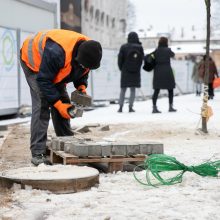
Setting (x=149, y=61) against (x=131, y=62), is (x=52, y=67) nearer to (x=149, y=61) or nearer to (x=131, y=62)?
(x=149, y=61)

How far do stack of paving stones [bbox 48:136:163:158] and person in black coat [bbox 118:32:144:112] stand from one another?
25.3 feet

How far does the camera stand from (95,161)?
17.7 feet

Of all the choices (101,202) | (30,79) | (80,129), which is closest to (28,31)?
(80,129)

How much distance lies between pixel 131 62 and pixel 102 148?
8.24 meters

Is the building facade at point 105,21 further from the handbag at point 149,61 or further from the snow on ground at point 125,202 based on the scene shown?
the snow on ground at point 125,202

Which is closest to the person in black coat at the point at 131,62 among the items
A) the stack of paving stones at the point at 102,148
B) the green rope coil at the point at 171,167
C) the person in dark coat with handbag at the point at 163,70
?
the person in dark coat with handbag at the point at 163,70

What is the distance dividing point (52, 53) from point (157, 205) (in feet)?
6.26

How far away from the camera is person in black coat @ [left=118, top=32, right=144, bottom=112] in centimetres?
1341

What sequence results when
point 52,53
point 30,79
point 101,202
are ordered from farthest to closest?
point 30,79 → point 52,53 → point 101,202

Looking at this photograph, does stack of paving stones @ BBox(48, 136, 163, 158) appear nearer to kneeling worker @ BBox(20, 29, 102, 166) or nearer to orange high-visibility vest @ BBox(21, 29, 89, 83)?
kneeling worker @ BBox(20, 29, 102, 166)

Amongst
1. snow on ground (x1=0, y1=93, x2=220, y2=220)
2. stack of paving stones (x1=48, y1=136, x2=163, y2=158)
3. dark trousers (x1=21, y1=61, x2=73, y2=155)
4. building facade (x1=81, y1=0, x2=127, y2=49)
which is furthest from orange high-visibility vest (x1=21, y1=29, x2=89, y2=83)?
building facade (x1=81, y1=0, x2=127, y2=49)

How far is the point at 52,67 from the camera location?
17.8 ft

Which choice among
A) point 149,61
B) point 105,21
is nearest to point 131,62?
point 149,61

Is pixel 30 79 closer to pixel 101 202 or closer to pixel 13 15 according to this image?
pixel 101 202
